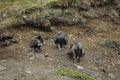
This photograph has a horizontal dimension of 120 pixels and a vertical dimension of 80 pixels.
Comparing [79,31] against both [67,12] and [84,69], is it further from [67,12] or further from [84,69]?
[84,69]

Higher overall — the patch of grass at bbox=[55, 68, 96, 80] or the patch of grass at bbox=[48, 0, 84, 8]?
the patch of grass at bbox=[48, 0, 84, 8]

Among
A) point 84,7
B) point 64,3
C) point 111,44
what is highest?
point 64,3

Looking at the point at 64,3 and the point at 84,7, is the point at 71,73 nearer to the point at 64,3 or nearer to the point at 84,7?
the point at 64,3

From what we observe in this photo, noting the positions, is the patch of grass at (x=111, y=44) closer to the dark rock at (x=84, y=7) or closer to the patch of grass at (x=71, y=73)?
the dark rock at (x=84, y=7)

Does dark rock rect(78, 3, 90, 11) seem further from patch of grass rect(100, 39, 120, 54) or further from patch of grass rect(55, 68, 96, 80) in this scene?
patch of grass rect(55, 68, 96, 80)

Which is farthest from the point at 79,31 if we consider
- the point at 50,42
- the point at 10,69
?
the point at 10,69

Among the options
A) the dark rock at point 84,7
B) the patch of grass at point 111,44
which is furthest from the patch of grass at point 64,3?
the patch of grass at point 111,44

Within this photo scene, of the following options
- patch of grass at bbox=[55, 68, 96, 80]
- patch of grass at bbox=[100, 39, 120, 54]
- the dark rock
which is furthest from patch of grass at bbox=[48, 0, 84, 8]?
patch of grass at bbox=[55, 68, 96, 80]

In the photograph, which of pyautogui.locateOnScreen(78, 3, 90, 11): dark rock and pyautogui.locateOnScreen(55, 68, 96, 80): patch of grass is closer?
pyautogui.locateOnScreen(55, 68, 96, 80): patch of grass

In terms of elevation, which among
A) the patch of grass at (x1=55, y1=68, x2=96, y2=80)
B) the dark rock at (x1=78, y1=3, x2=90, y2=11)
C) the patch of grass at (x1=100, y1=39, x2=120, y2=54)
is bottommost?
the patch of grass at (x1=100, y1=39, x2=120, y2=54)

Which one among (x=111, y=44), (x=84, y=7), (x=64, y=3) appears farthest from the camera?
(x=84, y=7)

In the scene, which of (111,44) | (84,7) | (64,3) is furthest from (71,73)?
(84,7)

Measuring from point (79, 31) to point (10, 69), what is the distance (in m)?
4.61

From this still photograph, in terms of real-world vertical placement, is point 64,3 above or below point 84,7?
above
